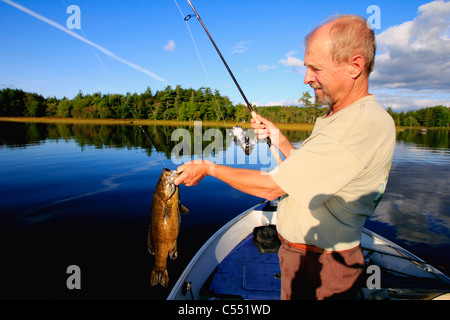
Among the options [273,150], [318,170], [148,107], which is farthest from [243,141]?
[148,107]

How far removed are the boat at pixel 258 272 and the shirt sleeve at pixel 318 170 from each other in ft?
8.18

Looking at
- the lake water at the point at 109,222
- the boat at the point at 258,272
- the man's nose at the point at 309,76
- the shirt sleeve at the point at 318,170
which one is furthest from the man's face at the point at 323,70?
the lake water at the point at 109,222

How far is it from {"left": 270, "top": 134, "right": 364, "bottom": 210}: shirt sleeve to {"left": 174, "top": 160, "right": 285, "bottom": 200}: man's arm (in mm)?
121

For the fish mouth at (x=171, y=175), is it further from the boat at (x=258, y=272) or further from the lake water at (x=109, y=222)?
the lake water at (x=109, y=222)

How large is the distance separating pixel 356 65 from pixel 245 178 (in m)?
1.19

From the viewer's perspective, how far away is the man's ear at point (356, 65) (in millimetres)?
1710

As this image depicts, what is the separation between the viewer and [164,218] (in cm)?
291

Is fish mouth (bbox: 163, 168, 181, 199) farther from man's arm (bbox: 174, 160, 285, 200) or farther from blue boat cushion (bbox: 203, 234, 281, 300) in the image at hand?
blue boat cushion (bbox: 203, 234, 281, 300)

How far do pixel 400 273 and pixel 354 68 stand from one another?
4627 mm

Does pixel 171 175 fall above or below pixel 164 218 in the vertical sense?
above

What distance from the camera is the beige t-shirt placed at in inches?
60.1

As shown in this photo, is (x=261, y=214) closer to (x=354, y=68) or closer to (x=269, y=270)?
(x=269, y=270)

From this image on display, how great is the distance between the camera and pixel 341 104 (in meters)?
1.97

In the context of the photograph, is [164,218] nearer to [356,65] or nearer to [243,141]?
[356,65]
